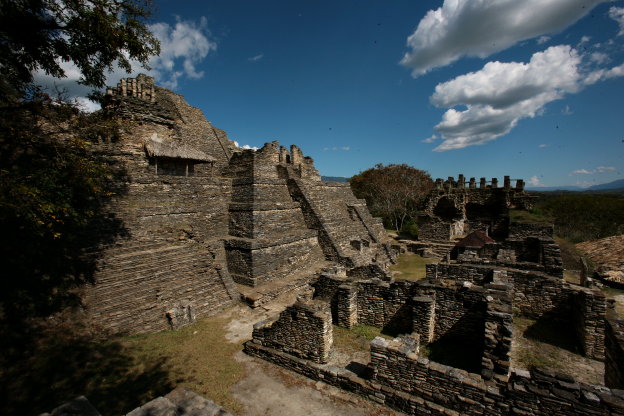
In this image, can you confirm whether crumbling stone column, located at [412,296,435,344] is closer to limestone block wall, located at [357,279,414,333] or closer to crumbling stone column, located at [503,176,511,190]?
limestone block wall, located at [357,279,414,333]

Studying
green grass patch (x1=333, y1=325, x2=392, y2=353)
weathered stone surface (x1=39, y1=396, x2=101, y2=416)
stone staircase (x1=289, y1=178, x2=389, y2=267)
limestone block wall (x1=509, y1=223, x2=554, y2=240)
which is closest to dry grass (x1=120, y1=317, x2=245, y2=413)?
green grass patch (x1=333, y1=325, x2=392, y2=353)

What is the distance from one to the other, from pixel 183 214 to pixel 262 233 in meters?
3.79

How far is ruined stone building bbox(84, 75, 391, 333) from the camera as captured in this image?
9375 millimetres

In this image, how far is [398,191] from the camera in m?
36.0

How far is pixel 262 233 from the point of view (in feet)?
45.2

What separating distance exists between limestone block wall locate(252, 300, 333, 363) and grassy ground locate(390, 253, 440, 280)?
9.44m

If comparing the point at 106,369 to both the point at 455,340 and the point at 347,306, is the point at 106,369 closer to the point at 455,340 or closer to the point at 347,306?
the point at 347,306

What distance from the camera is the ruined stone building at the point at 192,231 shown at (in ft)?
30.8

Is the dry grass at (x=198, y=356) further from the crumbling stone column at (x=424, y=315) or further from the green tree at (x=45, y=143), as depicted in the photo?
the crumbling stone column at (x=424, y=315)

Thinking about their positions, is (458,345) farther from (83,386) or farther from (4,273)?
(4,273)

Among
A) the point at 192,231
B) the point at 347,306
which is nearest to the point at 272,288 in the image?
the point at 347,306

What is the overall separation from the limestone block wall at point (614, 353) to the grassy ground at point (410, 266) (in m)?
8.72

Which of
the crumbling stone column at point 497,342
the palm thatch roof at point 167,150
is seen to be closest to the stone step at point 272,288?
the crumbling stone column at point 497,342

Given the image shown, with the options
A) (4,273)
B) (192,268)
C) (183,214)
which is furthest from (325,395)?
(183,214)
